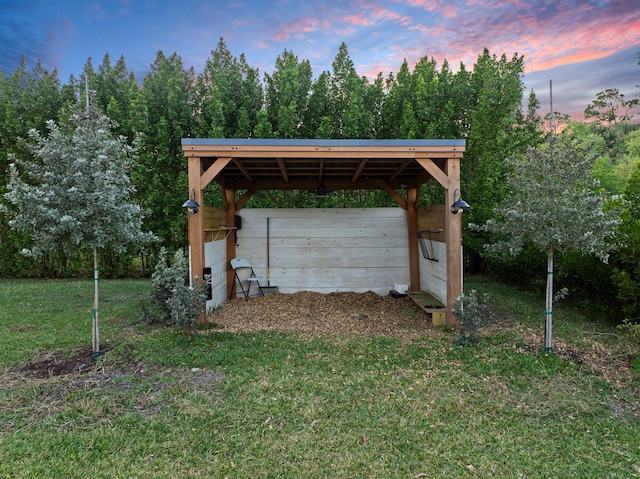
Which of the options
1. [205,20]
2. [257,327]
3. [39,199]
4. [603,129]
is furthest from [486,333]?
[603,129]

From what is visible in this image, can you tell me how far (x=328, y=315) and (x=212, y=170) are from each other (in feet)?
7.91

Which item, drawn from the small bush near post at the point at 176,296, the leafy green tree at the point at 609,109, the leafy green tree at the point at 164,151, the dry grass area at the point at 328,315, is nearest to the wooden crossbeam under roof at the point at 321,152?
the small bush near post at the point at 176,296

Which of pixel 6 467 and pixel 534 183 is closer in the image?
pixel 6 467

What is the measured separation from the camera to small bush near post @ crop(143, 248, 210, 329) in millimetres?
3969

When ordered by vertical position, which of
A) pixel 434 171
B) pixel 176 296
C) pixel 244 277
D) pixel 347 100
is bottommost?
pixel 244 277

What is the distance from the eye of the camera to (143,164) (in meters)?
8.17

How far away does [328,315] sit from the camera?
5312 millimetres

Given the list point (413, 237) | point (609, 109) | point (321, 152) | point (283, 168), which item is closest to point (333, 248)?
point (413, 237)

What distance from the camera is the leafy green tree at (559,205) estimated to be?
3.44 m

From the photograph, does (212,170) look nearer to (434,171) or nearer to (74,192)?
(74,192)

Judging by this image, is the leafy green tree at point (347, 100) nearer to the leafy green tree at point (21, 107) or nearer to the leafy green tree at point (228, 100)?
the leafy green tree at point (228, 100)

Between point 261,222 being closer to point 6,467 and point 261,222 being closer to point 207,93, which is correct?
point 207,93

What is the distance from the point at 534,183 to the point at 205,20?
21.7 ft

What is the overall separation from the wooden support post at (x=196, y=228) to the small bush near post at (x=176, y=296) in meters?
0.12
